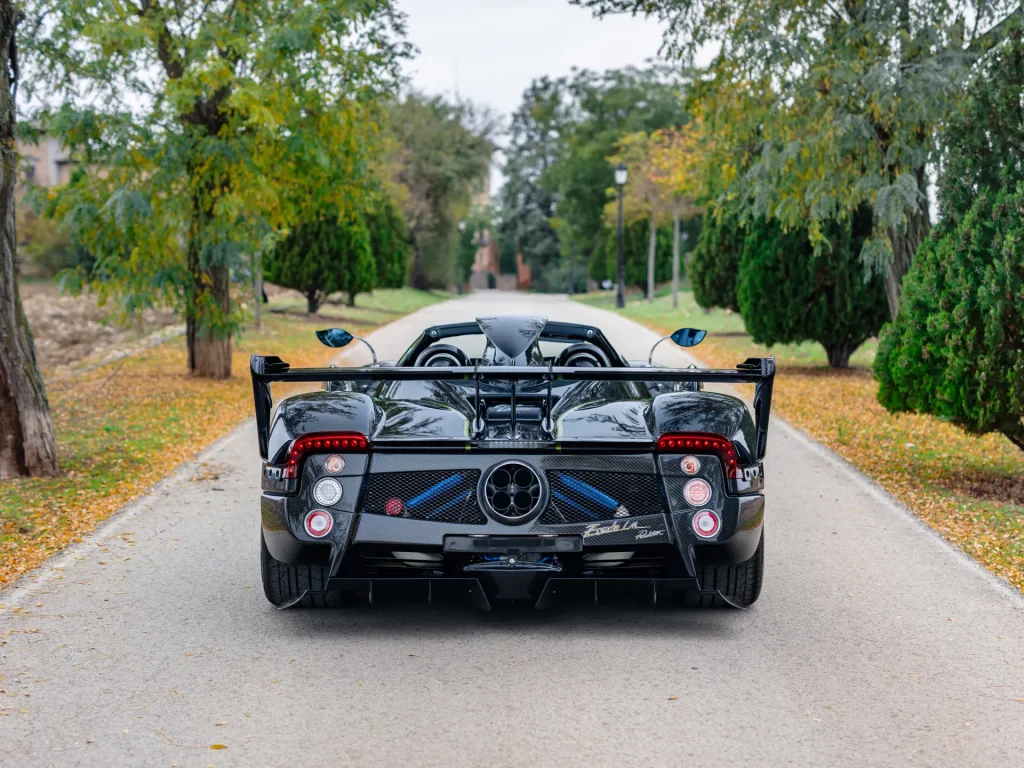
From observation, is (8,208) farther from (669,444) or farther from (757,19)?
(757,19)

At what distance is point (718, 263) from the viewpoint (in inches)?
1153

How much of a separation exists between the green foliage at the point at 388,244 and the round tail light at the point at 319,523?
33.7m

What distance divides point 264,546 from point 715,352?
1902 cm

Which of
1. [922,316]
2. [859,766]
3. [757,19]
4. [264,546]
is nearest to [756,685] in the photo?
[859,766]

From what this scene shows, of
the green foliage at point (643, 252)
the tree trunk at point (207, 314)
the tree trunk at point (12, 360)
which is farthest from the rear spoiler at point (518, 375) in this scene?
the green foliage at point (643, 252)

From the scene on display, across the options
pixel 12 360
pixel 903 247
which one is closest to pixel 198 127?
pixel 12 360

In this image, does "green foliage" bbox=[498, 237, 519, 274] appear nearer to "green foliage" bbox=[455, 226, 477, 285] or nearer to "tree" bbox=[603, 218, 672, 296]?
"green foliage" bbox=[455, 226, 477, 285]

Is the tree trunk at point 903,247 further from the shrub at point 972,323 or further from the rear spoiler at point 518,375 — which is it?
the rear spoiler at point 518,375

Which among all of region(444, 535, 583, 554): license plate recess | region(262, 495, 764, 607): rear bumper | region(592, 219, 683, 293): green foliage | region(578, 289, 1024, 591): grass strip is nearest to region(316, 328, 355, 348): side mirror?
region(262, 495, 764, 607): rear bumper

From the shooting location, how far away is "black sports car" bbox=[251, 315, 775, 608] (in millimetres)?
5141

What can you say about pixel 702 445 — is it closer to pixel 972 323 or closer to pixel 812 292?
pixel 972 323

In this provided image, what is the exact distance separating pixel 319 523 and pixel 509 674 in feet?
3.40

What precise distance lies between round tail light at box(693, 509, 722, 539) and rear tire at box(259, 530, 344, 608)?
1577 mm

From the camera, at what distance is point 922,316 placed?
30.3 ft
